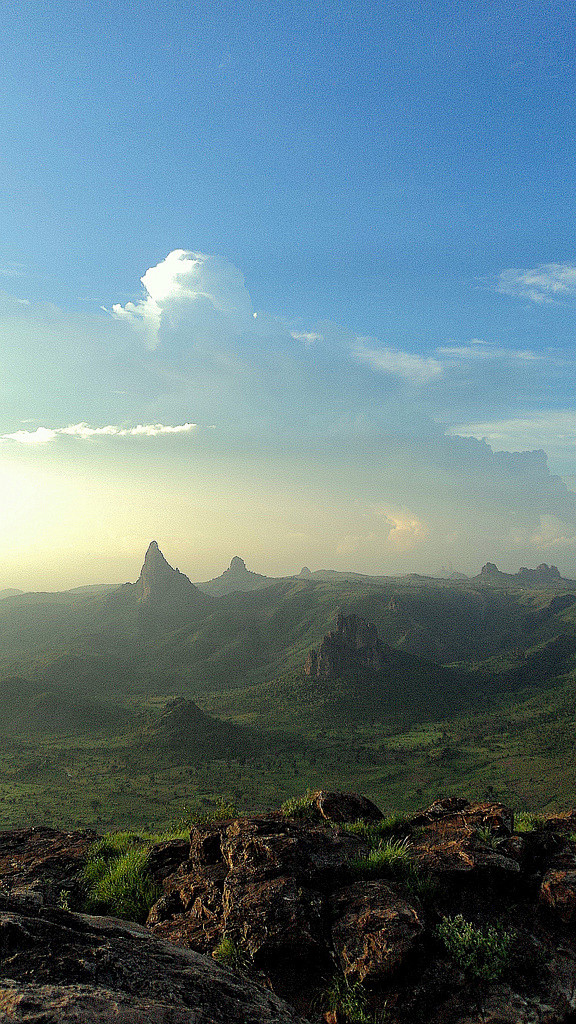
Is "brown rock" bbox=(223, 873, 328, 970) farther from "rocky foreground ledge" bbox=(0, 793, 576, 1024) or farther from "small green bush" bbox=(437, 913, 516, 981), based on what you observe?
"small green bush" bbox=(437, 913, 516, 981)

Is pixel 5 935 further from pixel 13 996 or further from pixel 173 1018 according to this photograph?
pixel 173 1018

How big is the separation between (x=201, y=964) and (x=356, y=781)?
141900mm

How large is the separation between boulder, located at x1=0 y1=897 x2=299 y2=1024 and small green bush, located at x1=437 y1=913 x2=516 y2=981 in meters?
4.01

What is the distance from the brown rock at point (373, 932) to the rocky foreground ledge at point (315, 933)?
27mm

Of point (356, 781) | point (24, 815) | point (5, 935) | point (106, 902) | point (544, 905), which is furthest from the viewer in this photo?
point (356, 781)

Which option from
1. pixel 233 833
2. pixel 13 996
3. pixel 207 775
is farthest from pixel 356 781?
pixel 13 996

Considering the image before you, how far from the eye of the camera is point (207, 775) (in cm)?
13350

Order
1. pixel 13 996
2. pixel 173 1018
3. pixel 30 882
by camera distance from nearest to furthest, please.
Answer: pixel 13 996 < pixel 173 1018 < pixel 30 882

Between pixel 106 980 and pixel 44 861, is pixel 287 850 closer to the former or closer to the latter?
pixel 106 980

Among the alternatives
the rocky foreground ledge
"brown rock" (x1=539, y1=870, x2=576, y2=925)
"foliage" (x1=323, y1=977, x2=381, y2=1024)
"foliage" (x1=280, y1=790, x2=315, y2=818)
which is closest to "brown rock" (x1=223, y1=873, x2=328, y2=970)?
the rocky foreground ledge

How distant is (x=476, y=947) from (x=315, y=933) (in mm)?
2994

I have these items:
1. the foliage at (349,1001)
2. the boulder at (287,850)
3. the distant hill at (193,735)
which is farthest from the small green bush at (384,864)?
→ the distant hill at (193,735)

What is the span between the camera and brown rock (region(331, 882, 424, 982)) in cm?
783

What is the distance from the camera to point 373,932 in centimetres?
833
